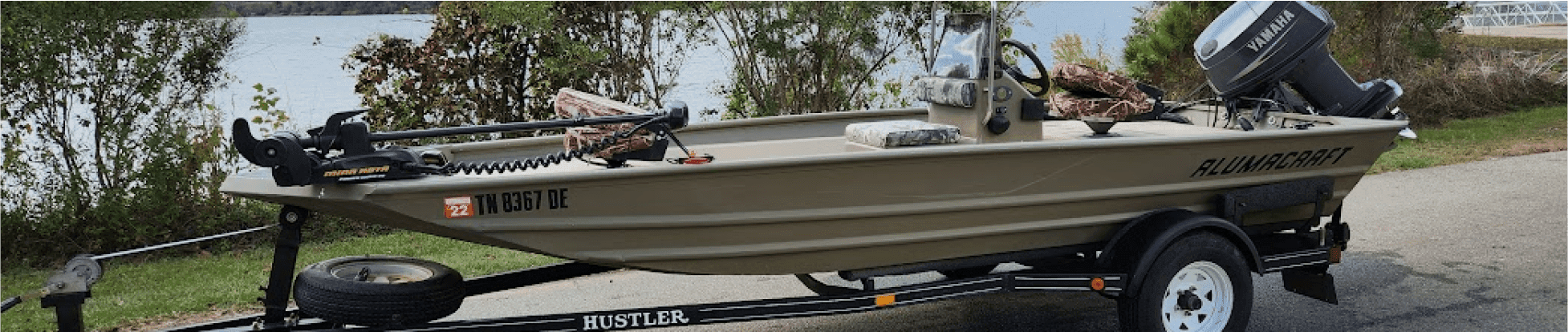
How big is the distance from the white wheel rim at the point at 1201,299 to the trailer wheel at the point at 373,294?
9.87 ft

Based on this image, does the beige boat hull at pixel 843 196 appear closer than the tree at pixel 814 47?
Yes

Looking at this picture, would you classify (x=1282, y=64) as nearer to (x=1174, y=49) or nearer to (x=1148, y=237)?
(x=1148, y=237)

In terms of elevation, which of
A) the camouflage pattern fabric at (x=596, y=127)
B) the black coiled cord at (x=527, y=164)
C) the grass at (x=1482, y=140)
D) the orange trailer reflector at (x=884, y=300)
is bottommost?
the grass at (x=1482, y=140)

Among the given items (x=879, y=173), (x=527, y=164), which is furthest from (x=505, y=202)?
(x=879, y=173)

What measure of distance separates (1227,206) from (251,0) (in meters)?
6.34

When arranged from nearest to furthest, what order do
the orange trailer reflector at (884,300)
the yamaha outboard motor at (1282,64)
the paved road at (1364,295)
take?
the orange trailer reflector at (884,300) < the paved road at (1364,295) < the yamaha outboard motor at (1282,64)

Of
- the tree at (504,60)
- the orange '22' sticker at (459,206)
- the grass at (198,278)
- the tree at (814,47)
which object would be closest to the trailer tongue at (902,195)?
the orange '22' sticker at (459,206)

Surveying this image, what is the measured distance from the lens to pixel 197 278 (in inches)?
314

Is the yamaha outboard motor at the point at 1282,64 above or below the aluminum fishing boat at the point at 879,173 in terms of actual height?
above

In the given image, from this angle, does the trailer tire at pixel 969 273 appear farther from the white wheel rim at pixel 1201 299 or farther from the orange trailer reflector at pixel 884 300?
the orange trailer reflector at pixel 884 300

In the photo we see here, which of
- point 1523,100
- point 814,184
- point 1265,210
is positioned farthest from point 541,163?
point 1523,100

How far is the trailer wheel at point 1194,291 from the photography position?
241 inches

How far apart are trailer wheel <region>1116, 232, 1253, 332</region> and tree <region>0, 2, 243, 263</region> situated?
5.69 meters

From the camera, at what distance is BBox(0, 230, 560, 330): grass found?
7.07 m
